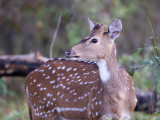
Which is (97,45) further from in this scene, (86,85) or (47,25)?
(47,25)

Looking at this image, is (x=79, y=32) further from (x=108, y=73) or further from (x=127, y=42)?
(x=108, y=73)

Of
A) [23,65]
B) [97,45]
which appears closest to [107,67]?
[97,45]

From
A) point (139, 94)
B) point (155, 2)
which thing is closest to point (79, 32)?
point (139, 94)

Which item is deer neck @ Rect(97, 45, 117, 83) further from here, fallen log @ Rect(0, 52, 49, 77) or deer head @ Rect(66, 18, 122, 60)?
fallen log @ Rect(0, 52, 49, 77)

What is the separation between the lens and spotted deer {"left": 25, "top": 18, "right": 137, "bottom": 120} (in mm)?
5363

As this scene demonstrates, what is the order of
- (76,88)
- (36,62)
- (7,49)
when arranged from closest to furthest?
(76,88) → (36,62) → (7,49)

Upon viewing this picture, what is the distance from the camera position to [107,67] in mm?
5395

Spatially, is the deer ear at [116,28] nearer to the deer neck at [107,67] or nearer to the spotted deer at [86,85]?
the spotted deer at [86,85]

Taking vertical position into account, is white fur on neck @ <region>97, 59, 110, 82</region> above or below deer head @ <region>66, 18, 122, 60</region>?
below

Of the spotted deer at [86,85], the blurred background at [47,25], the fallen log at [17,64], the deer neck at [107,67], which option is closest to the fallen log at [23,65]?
the fallen log at [17,64]

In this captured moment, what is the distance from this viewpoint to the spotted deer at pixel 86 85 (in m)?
5.36

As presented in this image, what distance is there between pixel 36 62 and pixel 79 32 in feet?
9.72

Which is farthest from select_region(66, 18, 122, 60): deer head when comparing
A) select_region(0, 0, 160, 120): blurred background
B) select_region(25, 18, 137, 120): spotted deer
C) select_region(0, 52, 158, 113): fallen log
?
select_region(0, 0, 160, 120): blurred background

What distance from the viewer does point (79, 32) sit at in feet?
37.5
